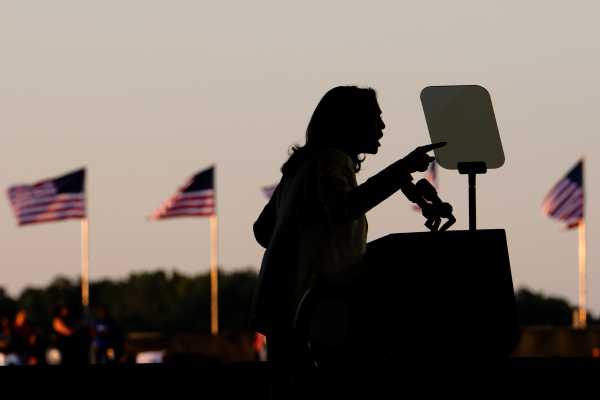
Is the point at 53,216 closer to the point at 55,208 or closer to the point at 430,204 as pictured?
the point at 55,208

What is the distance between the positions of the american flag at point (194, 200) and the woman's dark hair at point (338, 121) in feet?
115

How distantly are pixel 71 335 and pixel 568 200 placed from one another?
2372cm

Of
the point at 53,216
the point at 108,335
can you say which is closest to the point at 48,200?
the point at 53,216

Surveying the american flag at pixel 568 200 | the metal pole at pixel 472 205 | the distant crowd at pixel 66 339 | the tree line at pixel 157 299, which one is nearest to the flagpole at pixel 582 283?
the american flag at pixel 568 200

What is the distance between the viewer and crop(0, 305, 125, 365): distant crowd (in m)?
23.9

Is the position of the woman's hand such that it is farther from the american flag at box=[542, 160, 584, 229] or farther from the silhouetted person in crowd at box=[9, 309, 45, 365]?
the american flag at box=[542, 160, 584, 229]

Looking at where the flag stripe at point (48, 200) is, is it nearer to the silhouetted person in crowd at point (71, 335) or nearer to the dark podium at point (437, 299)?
the silhouetted person in crowd at point (71, 335)

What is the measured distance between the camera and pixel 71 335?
23.9 meters

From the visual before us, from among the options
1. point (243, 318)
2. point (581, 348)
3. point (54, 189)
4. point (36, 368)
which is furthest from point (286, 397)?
point (243, 318)

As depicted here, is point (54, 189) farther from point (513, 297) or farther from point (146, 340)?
point (513, 297)

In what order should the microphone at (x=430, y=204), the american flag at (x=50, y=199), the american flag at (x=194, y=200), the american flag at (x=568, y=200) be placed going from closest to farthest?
the microphone at (x=430, y=204) < the american flag at (x=50, y=199) < the american flag at (x=194, y=200) < the american flag at (x=568, y=200)

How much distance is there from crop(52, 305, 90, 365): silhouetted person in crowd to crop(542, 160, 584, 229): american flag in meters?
20.1

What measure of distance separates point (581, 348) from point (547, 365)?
123 ft

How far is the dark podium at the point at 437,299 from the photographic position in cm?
489
